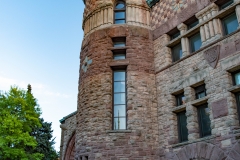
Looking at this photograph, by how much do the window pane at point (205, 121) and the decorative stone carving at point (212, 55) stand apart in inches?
63.6

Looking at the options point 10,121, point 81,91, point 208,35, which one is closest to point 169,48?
point 208,35

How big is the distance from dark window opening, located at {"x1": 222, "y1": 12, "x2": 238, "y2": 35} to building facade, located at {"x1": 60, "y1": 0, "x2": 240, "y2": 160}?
4cm

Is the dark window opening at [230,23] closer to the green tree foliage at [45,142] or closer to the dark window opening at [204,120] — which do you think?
the dark window opening at [204,120]

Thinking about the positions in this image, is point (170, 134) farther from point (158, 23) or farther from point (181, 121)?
point (158, 23)

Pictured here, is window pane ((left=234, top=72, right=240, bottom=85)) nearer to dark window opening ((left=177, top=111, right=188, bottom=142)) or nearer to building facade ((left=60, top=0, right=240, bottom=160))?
building facade ((left=60, top=0, right=240, bottom=160))

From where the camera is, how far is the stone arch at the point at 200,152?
900cm

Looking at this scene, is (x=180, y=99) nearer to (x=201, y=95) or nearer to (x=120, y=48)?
(x=201, y=95)

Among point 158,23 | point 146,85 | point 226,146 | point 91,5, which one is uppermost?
point 91,5

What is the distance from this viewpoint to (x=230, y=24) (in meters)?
10.4

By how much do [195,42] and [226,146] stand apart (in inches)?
182

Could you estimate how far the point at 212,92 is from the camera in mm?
9852

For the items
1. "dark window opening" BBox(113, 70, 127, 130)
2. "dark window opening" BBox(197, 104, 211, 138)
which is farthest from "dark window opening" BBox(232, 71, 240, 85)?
"dark window opening" BBox(113, 70, 127, 130)

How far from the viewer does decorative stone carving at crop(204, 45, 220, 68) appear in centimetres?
1008

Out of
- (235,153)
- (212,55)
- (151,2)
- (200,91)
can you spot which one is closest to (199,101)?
(200,91)
